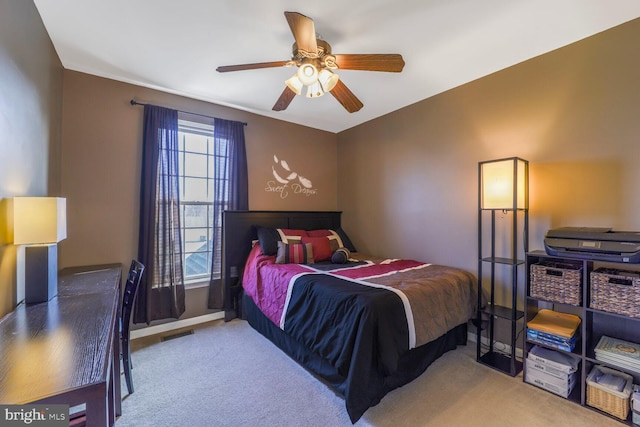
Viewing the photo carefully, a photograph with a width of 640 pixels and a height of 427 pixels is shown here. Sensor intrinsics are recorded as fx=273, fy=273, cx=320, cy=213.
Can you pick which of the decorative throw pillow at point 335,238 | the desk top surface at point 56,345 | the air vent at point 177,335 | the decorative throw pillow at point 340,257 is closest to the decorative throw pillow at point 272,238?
the decorative throw pillow at point 335,238

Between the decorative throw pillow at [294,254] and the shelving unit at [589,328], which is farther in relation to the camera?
the decorative throw pillow at [294,254]

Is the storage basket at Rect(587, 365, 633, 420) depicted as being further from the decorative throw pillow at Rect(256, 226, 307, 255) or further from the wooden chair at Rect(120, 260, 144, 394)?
the wooden chair at Rect(120, 260, 144, 394)

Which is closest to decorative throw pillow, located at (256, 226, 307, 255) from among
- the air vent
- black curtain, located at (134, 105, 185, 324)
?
black curtain, located at (134, 105, 185, 324)

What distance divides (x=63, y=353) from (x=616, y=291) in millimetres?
2887

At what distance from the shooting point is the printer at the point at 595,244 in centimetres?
164

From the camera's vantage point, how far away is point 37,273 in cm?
150

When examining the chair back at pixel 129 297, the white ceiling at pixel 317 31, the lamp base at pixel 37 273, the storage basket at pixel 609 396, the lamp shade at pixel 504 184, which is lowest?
the storage basket at pixel 609 396

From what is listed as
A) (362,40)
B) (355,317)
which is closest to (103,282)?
(355,317)

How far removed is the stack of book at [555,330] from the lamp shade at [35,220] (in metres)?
3.21

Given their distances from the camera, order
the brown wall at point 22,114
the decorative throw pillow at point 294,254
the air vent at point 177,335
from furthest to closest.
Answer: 1. the decorative throw pillow at point 294,254
2. the air vent at point 177,335
3. the brown wall at point 22,114

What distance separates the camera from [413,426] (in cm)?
165

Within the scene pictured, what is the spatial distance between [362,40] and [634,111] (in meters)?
1.97

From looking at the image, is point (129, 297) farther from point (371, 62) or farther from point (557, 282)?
point (557, 282)

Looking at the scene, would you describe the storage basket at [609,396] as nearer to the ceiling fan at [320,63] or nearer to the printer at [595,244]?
the printer at [595,244]
